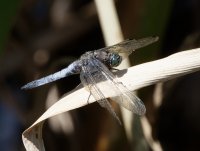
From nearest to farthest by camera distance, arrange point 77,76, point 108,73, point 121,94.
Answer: point 121,94
point 108,73
point 77,76

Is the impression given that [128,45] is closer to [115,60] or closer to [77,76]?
[115,60]

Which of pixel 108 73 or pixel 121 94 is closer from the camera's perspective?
pixel 121 94

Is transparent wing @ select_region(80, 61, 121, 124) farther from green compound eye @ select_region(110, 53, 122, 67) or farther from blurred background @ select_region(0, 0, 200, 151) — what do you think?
blurred background @ select_region(0, 0, 200, 151)

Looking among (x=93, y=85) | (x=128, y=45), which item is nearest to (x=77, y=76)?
(x=128, y=45)

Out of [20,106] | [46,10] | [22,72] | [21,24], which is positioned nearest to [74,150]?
[20,106]

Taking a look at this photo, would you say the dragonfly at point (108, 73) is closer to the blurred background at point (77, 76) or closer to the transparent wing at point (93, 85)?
the transparent wing at point (93, 85)

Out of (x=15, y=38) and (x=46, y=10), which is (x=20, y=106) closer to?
(x=15, y=38)
